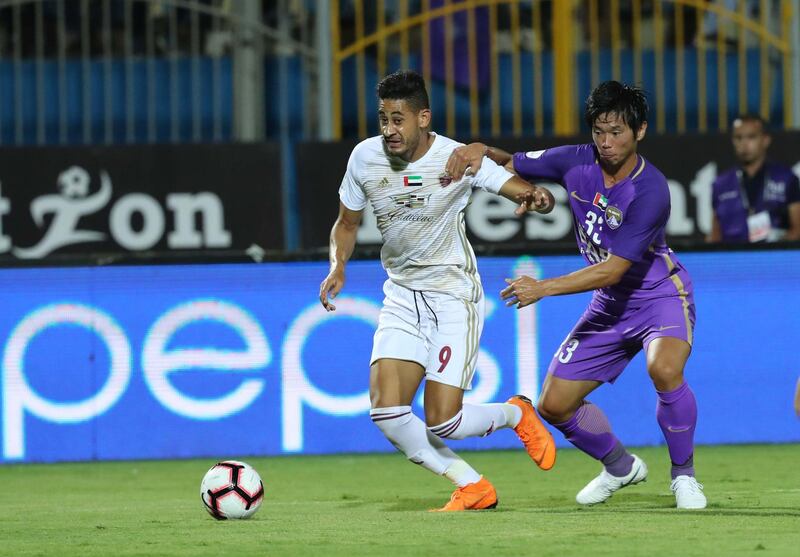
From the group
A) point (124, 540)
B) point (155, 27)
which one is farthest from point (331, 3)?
point (124, 540)

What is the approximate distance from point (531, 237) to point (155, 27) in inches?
138

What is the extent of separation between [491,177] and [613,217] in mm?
587

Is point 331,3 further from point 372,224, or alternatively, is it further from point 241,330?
point 241,330

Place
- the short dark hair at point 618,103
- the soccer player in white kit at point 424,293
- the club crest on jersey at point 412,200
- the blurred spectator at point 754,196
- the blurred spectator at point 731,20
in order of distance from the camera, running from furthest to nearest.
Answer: the blurred spectator at point 731,20 → the blurred spectator at point 754,196 → the club crest on jersey at point 412,200 → the soccer player in white kit at point 424,293 → the short dark hair at point 618,103

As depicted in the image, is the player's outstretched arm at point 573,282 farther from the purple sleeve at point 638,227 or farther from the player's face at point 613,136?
the player's face at point 613,136

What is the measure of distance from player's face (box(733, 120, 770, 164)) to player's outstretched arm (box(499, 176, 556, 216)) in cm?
428

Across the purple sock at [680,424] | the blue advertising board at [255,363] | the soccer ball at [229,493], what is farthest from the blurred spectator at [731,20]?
the soccer ball at [229,493]

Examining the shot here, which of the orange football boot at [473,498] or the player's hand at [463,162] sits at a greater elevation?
the player's hand at [463,162]

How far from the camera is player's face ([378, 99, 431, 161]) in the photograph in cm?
696

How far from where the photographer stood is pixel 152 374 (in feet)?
32.0

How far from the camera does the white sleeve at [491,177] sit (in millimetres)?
7004

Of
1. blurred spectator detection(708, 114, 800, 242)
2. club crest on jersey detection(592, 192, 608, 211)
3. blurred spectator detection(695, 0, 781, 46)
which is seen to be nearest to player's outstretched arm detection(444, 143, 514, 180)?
club crest on jersey detection(592, 192, 608, 211)

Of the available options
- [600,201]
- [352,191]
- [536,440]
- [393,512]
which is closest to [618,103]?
[600,201]

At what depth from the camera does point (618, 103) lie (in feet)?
21.9
